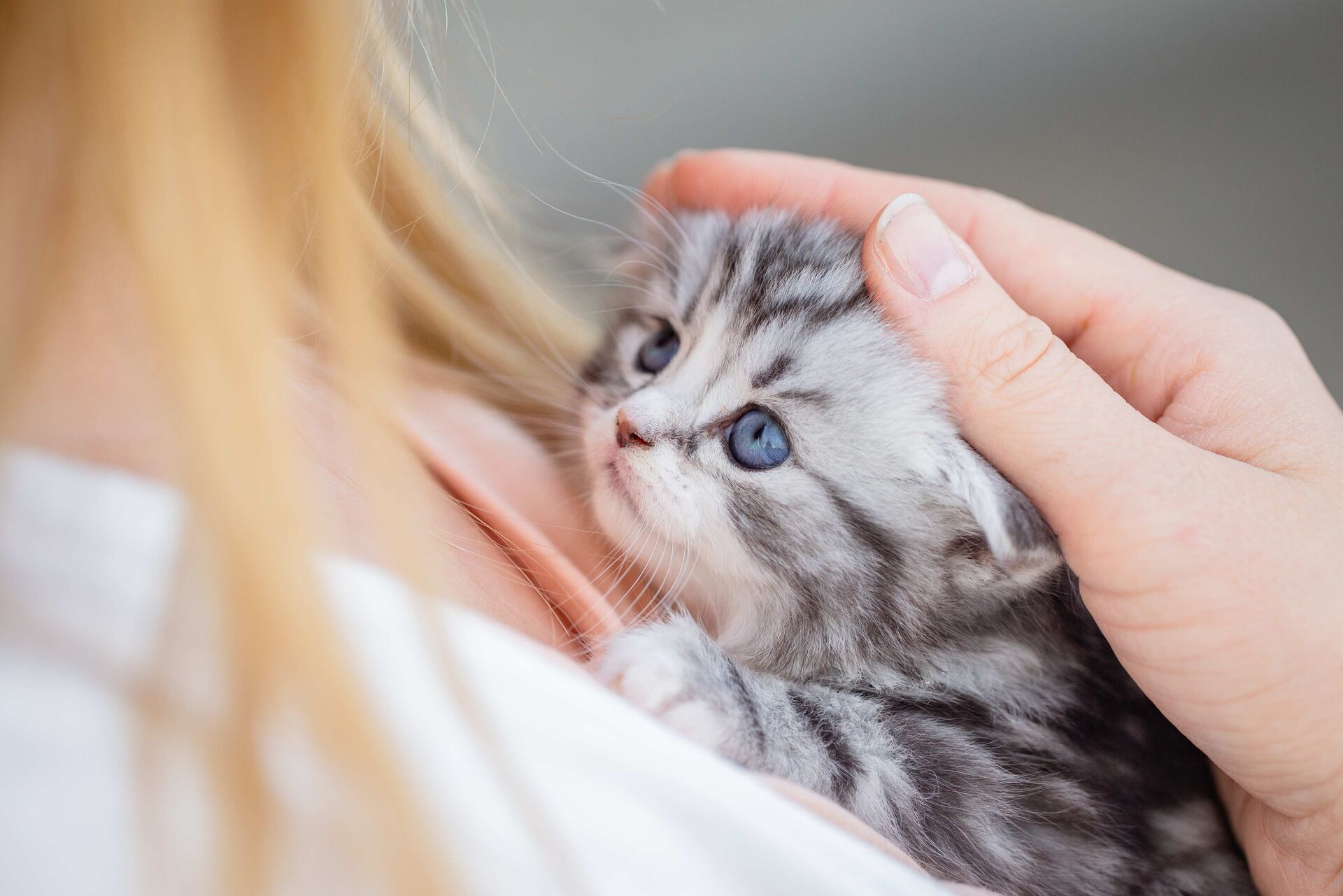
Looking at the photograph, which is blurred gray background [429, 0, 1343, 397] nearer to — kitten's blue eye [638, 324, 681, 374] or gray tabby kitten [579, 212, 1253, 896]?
kitten's blue eye [638, 324, 681, 374]

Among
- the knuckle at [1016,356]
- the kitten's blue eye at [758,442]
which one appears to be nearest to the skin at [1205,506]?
the knuckle at [1016,356]

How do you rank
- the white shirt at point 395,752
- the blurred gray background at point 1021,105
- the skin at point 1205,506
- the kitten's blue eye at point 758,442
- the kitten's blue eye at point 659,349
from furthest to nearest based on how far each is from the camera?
the blurred gray background at point 1021,105, the kitten's blue eye at point 659,349, the kitten's blue eye at point 758,442, the skin at point 1205,506, the white shirt at point 395,752

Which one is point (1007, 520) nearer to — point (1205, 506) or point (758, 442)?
point (1205, 506)

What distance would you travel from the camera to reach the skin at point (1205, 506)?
742 millimetres

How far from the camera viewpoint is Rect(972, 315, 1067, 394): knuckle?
0.80 m

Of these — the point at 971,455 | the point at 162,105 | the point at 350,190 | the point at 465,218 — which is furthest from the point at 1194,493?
the point at 465,218

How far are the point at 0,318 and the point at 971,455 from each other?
797 mm

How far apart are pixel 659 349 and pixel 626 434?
0.24m

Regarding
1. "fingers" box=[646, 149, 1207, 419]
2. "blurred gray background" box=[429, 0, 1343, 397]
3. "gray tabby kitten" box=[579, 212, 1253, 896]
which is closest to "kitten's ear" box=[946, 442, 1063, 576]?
"gray tabby kitten" box=[579, 212, 1253, 896]

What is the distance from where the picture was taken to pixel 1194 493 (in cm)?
75

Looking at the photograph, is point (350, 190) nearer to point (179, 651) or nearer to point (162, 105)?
Answer: point (162, 105)

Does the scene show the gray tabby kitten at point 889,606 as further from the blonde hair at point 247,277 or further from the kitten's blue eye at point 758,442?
the blonde hair at point 247,277

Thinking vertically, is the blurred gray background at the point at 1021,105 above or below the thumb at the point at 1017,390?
above

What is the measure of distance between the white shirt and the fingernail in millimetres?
529
